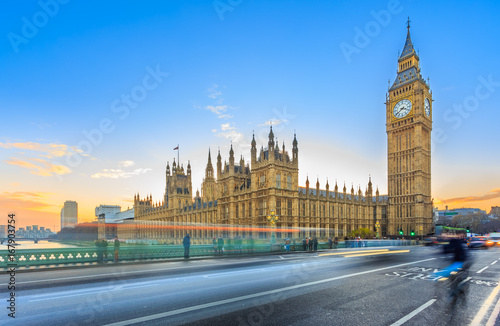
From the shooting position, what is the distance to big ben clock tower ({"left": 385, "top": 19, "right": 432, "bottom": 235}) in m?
75.0

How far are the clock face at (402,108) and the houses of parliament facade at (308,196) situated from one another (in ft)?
0.90

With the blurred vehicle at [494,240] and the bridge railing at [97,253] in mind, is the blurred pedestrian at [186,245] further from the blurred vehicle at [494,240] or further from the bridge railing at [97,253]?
the blurred vehicle at [494,240]

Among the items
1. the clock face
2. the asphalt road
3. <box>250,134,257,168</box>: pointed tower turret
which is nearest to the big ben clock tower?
the clock face

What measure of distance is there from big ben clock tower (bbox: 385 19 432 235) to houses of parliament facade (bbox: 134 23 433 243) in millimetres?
232

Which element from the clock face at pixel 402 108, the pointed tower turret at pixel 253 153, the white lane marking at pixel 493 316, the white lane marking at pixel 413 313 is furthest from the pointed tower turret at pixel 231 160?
the white lane marking at pixel 493 316

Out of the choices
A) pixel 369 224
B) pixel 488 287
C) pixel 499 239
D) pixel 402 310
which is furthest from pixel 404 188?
pixel 402 310

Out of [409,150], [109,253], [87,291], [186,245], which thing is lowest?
[109,253]

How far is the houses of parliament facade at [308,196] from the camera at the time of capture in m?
52.6

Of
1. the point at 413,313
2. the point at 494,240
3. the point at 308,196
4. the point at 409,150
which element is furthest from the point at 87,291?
the point at 409,150

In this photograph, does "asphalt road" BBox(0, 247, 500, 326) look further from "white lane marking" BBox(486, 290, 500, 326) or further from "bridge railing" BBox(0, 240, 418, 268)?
"bridge railing" BBox(0, 240, 418, 268)

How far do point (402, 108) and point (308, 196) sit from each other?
4308 centimetres

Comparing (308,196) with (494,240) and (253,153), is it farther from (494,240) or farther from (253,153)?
(494,240)

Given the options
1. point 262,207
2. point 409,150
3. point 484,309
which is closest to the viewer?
point 484,309

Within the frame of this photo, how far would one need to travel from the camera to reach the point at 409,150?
258ft
